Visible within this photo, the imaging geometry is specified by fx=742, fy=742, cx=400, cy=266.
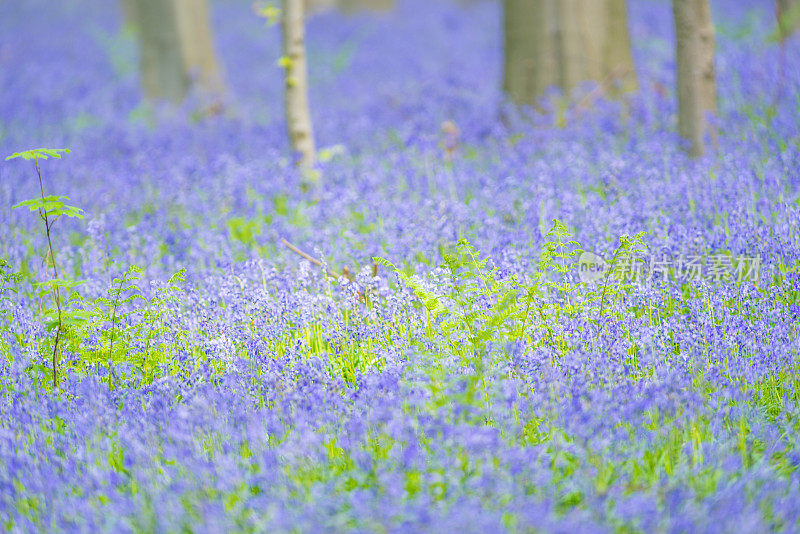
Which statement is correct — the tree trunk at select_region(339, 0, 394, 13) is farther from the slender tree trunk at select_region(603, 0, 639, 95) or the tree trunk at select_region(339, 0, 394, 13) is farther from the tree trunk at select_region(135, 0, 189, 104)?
the slender tree trunk at select_region(603, 0, 639, 95)

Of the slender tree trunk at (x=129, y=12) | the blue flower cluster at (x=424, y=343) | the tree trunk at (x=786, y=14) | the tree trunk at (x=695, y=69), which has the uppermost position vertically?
the slender tree trunk at (x=129, y=12)

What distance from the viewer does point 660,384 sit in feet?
9.23

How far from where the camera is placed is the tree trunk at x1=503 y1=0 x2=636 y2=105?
23.2 ft

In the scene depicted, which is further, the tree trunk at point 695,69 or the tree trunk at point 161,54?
the tree trunk at point 161,54

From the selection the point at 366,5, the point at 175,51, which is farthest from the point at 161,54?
the point at 366,5

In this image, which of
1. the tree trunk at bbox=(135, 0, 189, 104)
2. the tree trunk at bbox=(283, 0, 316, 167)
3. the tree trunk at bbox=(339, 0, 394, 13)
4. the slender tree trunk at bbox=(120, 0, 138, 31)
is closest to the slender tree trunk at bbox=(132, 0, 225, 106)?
the tree trunk at bbox=(135, 0, 189, 104)

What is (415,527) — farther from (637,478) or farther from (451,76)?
(451,76)

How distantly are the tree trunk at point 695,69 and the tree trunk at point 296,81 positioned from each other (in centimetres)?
292

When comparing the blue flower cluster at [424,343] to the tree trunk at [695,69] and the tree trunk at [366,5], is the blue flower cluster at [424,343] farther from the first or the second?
the tree trunk at [366,5]

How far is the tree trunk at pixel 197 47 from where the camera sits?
32.4ft

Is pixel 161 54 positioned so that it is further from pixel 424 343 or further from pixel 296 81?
pixel 424 343

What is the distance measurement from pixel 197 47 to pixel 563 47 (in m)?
5.31

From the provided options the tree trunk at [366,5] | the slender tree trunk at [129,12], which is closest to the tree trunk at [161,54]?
the slender tree trunk at [129,12]

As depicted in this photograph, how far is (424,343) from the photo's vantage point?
3.41m
